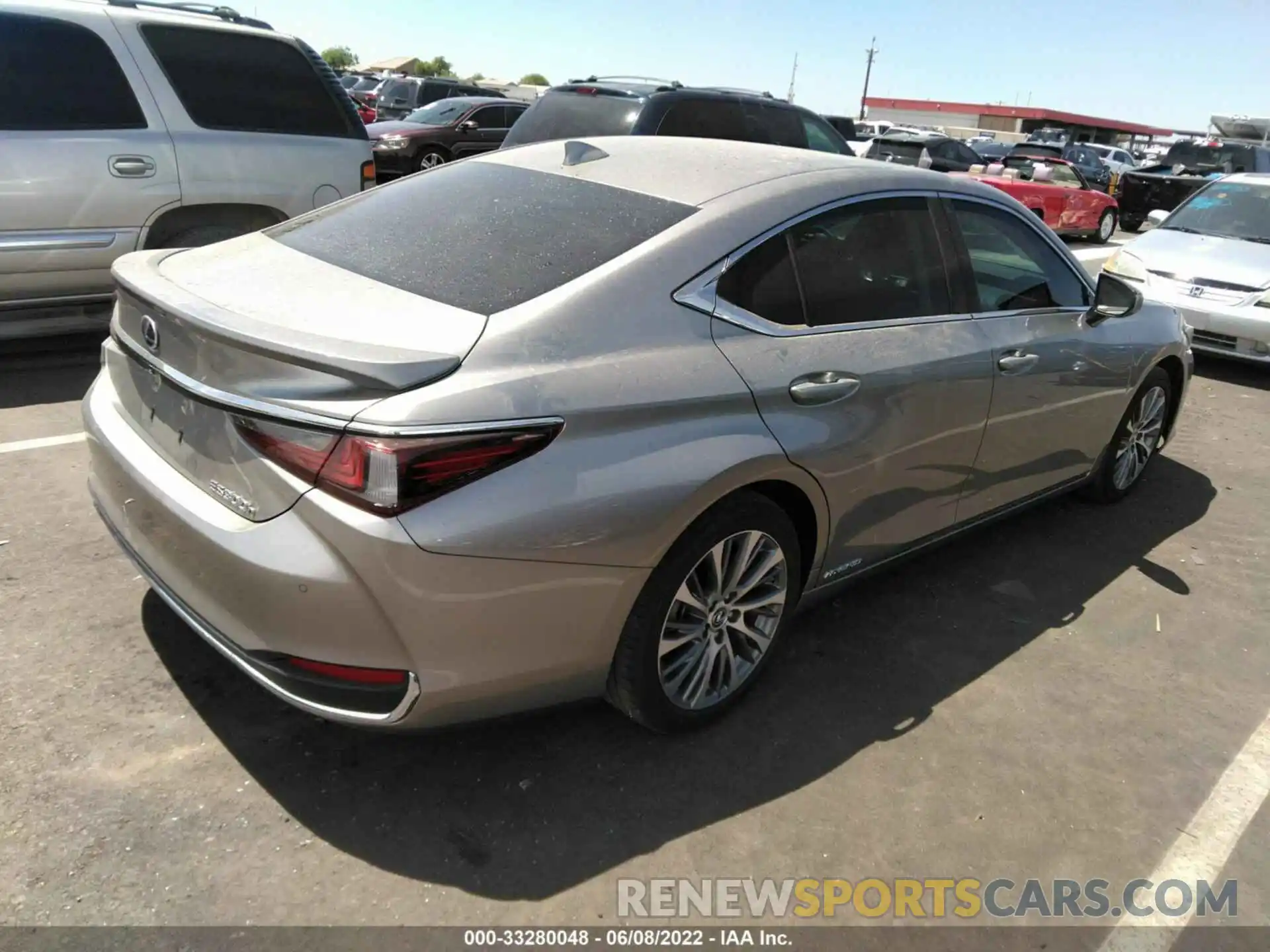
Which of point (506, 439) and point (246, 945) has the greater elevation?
point (506, 439)

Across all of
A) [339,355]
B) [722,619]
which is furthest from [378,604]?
[722,619]

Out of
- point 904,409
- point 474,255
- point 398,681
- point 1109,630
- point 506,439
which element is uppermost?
point 474,255

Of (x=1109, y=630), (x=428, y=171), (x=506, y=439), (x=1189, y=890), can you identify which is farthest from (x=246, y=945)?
(x=1109, y=630)

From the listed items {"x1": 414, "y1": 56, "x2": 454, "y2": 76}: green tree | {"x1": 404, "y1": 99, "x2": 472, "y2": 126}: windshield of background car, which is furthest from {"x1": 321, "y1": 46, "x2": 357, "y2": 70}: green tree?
{"x1": 404, "y1": 99, "x2": 472, "y2": 126}: windshield of background car

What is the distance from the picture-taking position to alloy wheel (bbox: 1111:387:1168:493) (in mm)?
4984

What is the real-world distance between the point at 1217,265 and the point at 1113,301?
485 centimetres

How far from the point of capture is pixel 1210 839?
2.85m

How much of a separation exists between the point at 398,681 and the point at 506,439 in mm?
618

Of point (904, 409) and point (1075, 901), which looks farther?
point (904, 409)

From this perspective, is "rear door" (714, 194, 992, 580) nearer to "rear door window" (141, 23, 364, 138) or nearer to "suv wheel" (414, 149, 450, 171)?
"rear door window" (141, 23, 364, 138)

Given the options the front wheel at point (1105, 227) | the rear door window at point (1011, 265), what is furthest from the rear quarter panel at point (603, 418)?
the front wheel at point (1105, 227)

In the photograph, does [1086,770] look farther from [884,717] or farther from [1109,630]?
[1109,630]

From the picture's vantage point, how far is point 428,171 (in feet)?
12.0

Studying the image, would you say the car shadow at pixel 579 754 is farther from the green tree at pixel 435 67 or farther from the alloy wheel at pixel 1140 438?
the green tree at pixel 435 67
